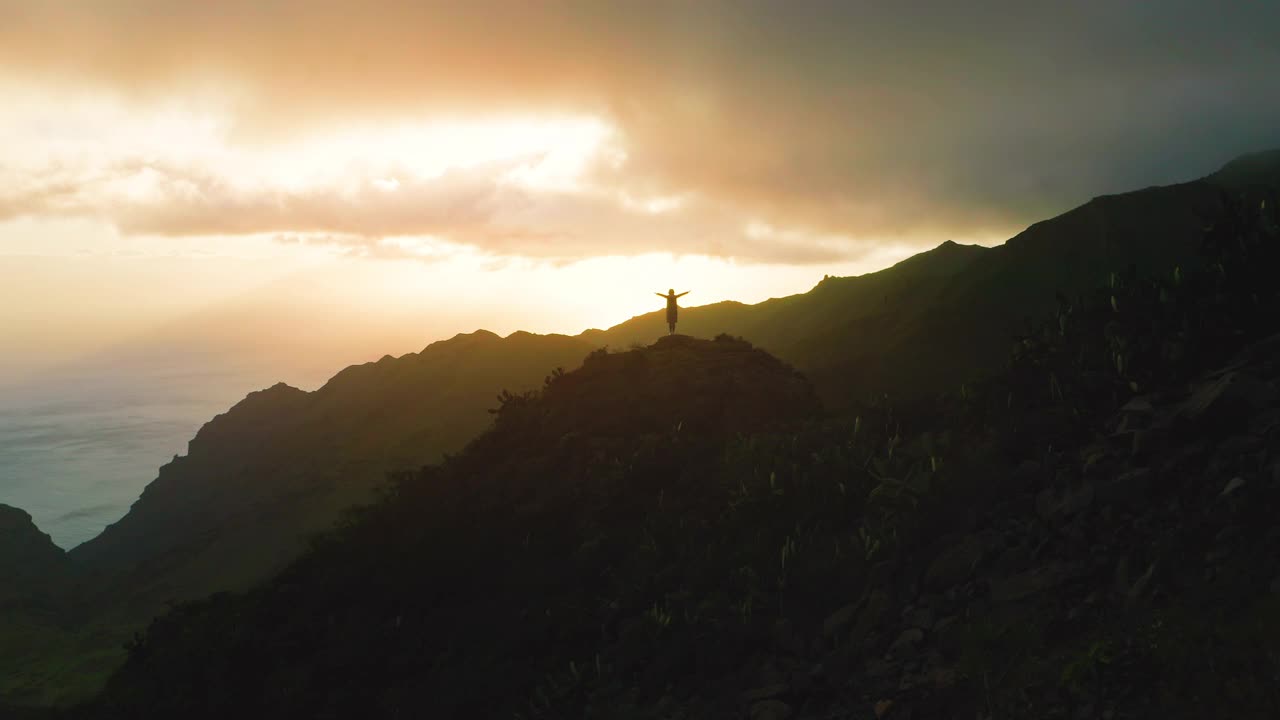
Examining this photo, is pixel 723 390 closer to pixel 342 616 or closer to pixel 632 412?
pixel 632 412

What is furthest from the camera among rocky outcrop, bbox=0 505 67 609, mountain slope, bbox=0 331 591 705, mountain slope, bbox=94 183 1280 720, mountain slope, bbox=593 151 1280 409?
rocky outcrop, bbox=0 505 67 609

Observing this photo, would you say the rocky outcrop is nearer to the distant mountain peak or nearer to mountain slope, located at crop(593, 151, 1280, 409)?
mountain slope, located at crop(593, 151, 1280, 409)

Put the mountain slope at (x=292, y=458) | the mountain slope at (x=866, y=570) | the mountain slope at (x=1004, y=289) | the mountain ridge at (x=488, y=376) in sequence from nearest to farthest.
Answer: the mountain slope at (x=866, y=570) → the mountain slope at (x=1004, y=289) → the mountain ridge at (x=488, y=376) → the mountain slope at (x=292, y=458)

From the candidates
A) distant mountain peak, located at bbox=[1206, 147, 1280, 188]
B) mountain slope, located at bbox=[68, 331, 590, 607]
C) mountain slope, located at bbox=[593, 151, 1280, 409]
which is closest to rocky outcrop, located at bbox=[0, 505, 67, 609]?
mountain slope, located at bbox=[68, 331, 590, 607]

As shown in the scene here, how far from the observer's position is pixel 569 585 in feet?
46.2

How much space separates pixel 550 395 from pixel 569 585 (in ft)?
37.1

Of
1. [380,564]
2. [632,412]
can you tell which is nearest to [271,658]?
[380,564]

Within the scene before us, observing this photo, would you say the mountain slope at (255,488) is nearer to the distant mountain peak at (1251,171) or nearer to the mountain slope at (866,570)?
the mountain slope at (866,570)

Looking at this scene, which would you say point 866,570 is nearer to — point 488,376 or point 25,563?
point 488,376

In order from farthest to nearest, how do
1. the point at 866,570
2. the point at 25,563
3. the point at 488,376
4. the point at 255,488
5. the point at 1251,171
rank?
the point at 488,376 < the point at 255,488 < the point at 25,563 < the point at 1251,171 < the point at 866,570

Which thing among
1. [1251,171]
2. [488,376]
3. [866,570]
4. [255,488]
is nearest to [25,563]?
[255,488]

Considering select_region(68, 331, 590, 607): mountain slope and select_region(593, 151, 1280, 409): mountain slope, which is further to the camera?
select_region(68, 331, 590, 607): mountain slope

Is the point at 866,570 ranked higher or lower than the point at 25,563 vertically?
higher

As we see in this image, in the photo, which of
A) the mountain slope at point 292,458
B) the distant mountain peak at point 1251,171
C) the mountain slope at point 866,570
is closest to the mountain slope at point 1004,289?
the distant mountain peak at point 1251,171
